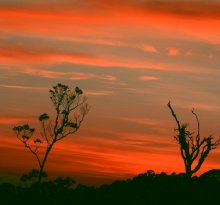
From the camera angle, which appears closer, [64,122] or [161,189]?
[161,189]

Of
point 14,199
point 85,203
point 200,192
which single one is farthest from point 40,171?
point 200,192

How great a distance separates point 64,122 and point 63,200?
75.3ft

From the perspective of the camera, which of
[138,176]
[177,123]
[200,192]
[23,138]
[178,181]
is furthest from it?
[23,138]

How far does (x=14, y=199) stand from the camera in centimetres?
6725

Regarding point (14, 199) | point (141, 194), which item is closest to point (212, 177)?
point (141, 194)

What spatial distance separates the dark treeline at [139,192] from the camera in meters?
58.0

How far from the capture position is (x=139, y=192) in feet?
197

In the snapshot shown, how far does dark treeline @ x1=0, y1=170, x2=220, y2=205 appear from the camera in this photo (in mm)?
58031

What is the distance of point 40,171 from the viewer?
274ft

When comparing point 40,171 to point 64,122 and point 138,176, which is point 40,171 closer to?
point 64,122

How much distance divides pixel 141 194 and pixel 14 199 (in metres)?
14.4

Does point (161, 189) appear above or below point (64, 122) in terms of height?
below

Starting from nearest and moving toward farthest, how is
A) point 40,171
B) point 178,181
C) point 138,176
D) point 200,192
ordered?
point 200,192
point 178,181
point 138,176
point 40,171

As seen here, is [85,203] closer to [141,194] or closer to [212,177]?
[141,194]
